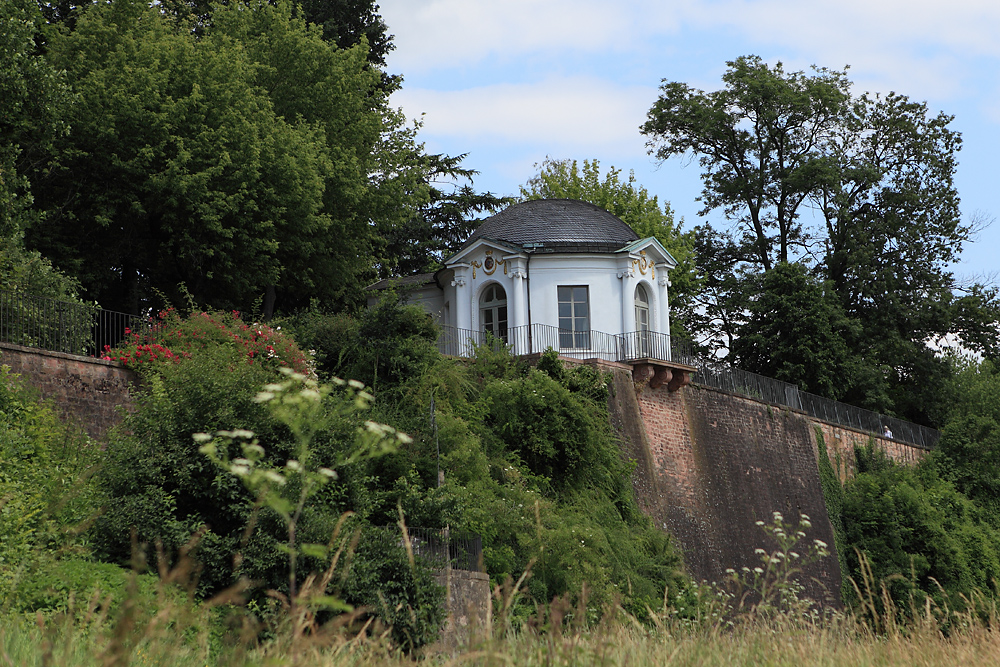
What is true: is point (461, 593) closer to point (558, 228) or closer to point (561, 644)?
point (561, 644)

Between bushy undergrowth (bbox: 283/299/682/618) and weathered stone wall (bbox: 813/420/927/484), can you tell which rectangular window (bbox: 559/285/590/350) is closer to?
bushy undergrowth (bbox: 283/299/682/618)

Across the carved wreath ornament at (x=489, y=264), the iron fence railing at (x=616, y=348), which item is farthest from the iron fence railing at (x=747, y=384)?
the carved wreath ornament at (x=489, y=264)

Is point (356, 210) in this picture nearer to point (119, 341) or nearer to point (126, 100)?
point (126, 100)

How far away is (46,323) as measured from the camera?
18.1 meters

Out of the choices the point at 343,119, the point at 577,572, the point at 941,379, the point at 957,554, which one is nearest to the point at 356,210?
the point at 343,119

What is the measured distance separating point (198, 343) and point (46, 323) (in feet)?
8.22

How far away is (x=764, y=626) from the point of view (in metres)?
6.70

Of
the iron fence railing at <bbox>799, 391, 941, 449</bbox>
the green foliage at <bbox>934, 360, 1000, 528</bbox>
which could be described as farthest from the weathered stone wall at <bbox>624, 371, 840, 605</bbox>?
the green foliage at <bbox>934, 360, 1000, 528</bbox>

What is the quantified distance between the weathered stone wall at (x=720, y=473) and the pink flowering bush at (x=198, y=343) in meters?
Result: 8.57

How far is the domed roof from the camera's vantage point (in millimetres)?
28969

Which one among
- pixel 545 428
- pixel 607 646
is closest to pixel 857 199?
pixel 545 428

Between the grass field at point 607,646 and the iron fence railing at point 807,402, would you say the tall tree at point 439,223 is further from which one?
the grass field at point 607,646

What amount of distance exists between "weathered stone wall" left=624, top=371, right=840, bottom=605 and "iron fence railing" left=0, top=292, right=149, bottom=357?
11663 millimetres

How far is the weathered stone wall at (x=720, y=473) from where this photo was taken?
25.1 meters
